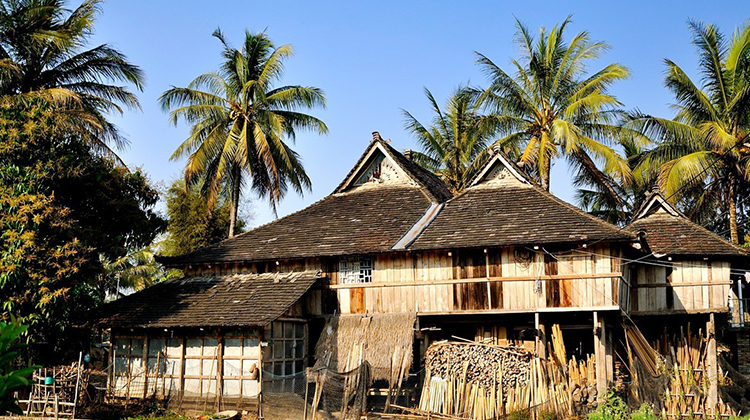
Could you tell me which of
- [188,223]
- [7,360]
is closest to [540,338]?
[7,360]

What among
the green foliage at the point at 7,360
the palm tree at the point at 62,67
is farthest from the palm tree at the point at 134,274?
the green foliage at the point at 7,360

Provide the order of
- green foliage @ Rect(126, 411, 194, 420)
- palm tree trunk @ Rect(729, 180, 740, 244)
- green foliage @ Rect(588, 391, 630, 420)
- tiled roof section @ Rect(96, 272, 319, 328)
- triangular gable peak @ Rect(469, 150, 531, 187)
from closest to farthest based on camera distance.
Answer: green foliage @ Rect(588, 391, 630, 420), green foliage @ Rect(126, 411, 194, 420), tiled roof section @ Rect(96, 272, 319, 328), triangular gable peak @ Rect(469, 150, 531, 187), palm tree trunk @ Rect(729, 180, 740, 244)

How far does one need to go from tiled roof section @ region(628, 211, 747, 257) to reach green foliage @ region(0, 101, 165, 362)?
17979 mm

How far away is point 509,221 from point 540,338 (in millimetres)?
3773

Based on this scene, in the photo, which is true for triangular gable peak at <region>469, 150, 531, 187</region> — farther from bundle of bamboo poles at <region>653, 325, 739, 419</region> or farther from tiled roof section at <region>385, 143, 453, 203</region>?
bundle of bamboo poles at <region>653, 325, 739, 419</region>

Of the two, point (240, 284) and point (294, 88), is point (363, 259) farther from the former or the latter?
Answer: point (294, 88)

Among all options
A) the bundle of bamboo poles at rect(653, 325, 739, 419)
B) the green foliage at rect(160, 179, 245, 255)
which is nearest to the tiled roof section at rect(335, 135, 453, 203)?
the bundle of bamboo poles at rect(653, 325, 739, 419)

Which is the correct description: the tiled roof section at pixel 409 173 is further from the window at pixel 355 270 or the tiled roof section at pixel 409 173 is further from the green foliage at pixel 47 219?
the green foliage at pixel 47 219

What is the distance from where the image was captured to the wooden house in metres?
21.5

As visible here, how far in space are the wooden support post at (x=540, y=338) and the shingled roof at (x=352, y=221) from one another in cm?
500

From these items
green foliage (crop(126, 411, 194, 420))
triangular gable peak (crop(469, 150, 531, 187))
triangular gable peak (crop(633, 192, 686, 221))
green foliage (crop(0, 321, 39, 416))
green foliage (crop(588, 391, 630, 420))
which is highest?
triangular gable peak (crop(469, 150, 531, 187))

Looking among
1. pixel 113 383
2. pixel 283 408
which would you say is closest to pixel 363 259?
pixel 283 408

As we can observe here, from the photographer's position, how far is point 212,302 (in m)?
23.0

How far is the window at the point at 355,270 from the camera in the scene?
23892 millimetres
